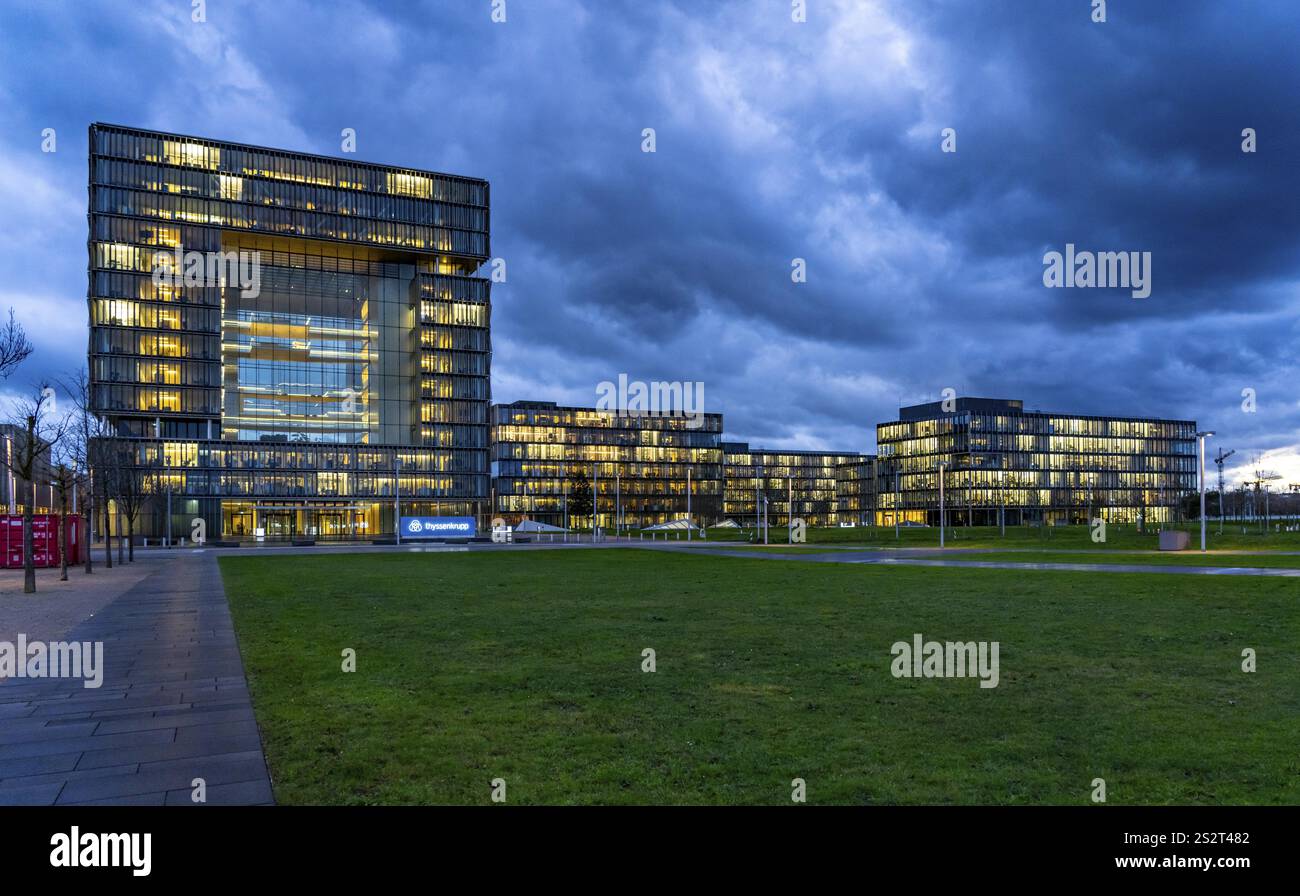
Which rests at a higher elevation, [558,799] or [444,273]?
[444,273]

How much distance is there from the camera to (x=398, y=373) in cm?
12338

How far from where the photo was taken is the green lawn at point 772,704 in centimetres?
639

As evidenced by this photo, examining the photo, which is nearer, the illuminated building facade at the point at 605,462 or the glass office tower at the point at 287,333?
the glass office tower at the point at 287,333

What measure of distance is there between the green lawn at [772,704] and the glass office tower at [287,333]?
9379cm

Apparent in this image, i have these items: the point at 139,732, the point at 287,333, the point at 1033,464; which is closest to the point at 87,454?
the point at 139,732

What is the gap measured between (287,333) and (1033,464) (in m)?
153

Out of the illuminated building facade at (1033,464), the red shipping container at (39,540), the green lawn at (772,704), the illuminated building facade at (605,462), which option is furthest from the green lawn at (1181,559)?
the illuminated building facade at (1033,464)

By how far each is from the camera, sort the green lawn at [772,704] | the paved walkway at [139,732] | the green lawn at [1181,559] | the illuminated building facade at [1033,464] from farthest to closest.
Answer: the illuminated building facade at [1033,464]
the green lawn at [1181,559]
the paved walkway at [139,732]
the green lawn at [772,704]

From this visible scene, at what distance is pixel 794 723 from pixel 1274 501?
190323 mm

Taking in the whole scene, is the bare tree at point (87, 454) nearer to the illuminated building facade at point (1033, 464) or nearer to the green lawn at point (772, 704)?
the green lawn at point (772, 704)

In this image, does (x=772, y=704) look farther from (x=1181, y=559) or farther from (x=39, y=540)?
(x=39, y=540)
